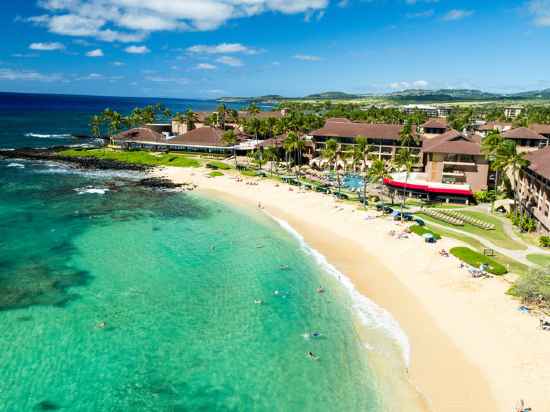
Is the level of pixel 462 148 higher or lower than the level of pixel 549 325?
higher

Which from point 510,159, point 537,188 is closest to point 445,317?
point 537,188

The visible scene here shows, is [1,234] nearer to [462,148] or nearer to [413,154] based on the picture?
[462,148]

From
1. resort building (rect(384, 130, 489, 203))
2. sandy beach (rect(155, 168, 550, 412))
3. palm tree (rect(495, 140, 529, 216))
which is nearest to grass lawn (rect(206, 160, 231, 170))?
resort building (rect(384, 130, 489, 203))

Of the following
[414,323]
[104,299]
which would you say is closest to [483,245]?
[414,323]

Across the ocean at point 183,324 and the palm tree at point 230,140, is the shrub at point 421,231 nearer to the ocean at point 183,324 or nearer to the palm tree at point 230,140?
the ocean at point 183,324

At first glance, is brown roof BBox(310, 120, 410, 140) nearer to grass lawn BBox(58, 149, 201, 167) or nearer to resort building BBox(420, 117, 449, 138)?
resort building BBox(420, 117, 449, 138)
